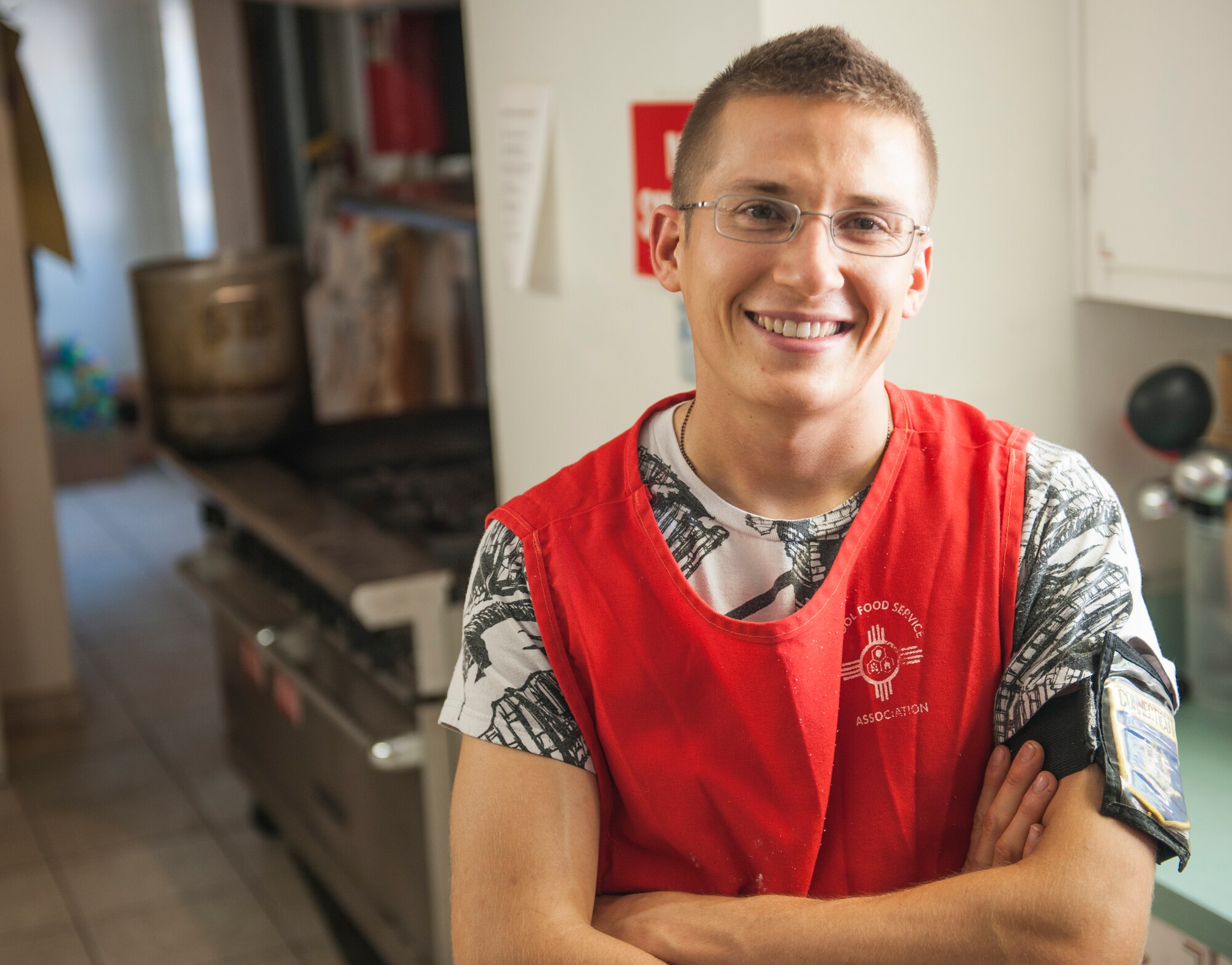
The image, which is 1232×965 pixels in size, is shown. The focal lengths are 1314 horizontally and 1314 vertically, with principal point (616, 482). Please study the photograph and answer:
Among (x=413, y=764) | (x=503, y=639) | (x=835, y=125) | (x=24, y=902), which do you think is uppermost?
(x=835, y=125)

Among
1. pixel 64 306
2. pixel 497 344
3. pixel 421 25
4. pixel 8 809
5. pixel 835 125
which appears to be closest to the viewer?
pixel 835 125

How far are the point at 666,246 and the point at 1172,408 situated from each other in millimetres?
1022

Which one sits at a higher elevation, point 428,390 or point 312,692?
point 428,390

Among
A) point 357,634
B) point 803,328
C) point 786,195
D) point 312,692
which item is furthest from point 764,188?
point 312,692

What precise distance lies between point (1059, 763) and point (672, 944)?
372 mm

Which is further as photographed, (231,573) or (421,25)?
(421,25)

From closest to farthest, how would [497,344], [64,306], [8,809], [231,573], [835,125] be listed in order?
[835,125]
[497,344]
[231,573]
[8,809]
[64,306]

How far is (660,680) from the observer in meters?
1.18

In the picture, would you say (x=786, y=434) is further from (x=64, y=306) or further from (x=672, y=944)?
(x=64, y=306)

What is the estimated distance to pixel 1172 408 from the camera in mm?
1928

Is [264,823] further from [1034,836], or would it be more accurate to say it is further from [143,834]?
[1034,836]

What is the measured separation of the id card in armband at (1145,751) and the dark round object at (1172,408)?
887mm

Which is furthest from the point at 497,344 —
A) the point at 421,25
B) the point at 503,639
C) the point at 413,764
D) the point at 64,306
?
the point at 64,306

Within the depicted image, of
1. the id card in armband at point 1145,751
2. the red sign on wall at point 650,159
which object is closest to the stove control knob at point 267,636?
the red sign on wall at point 650,159
